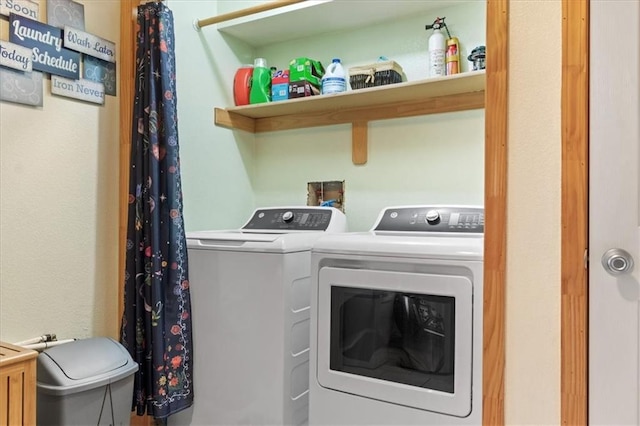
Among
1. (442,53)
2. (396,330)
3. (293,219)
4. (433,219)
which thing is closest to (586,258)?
(396,330)

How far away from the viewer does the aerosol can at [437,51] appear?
7.36 ft

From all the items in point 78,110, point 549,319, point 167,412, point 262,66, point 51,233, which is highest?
point 262,66

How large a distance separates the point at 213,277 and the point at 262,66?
52.2 inches

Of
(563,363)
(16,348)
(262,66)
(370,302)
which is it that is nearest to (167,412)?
(16,348)

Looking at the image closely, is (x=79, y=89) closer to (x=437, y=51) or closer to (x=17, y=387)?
(x=17, y=387)

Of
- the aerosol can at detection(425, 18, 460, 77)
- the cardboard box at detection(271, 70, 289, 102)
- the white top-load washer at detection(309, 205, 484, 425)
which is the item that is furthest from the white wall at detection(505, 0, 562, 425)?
the cardboard box at detection(271, 70, 289, 102)

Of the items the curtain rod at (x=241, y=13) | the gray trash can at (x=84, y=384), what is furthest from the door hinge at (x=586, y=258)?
the curtain rod at (x=241, y=13)

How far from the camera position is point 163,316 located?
6.53ft

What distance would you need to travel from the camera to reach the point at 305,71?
99.7 inches

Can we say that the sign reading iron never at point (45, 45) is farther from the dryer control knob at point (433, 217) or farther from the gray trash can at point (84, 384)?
the dryer control knob at point (433, 217)

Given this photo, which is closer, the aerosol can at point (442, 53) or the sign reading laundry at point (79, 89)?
the sign reading laundry at point (79, 89)

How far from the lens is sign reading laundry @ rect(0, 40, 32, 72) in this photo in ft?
5.75

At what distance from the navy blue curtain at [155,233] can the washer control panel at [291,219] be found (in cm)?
58

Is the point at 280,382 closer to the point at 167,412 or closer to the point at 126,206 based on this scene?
the point at 167,412
